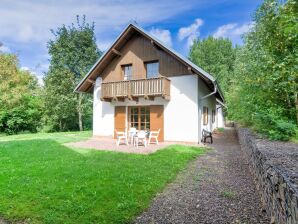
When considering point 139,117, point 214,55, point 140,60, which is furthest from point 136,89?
point 214,55

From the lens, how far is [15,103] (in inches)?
845

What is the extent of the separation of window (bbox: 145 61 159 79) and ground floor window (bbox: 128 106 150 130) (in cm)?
194

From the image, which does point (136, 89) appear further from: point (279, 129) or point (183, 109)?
point (279, 129)

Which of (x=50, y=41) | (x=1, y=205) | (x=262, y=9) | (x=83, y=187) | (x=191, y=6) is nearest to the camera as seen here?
(x=1, y=205)

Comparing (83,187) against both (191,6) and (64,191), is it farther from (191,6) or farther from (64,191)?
(191,6)

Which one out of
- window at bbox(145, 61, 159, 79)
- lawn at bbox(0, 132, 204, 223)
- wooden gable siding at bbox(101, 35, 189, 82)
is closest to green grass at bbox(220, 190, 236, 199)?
lawn at bbox(0, 132, 204, 223)

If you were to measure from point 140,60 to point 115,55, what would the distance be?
6.18ft

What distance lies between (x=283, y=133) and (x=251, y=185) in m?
1.95

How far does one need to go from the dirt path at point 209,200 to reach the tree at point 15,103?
20.9 metres

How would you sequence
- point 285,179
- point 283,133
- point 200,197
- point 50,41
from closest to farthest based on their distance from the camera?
point 285,179 < point 200,197 < point 283,133 < point 50,41

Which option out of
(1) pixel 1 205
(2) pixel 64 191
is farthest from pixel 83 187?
(1) pixel 1 205

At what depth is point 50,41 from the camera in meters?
23.8

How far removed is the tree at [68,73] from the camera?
22531mm

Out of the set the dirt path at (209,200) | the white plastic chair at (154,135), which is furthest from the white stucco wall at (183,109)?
the dirt path at (209,200)
